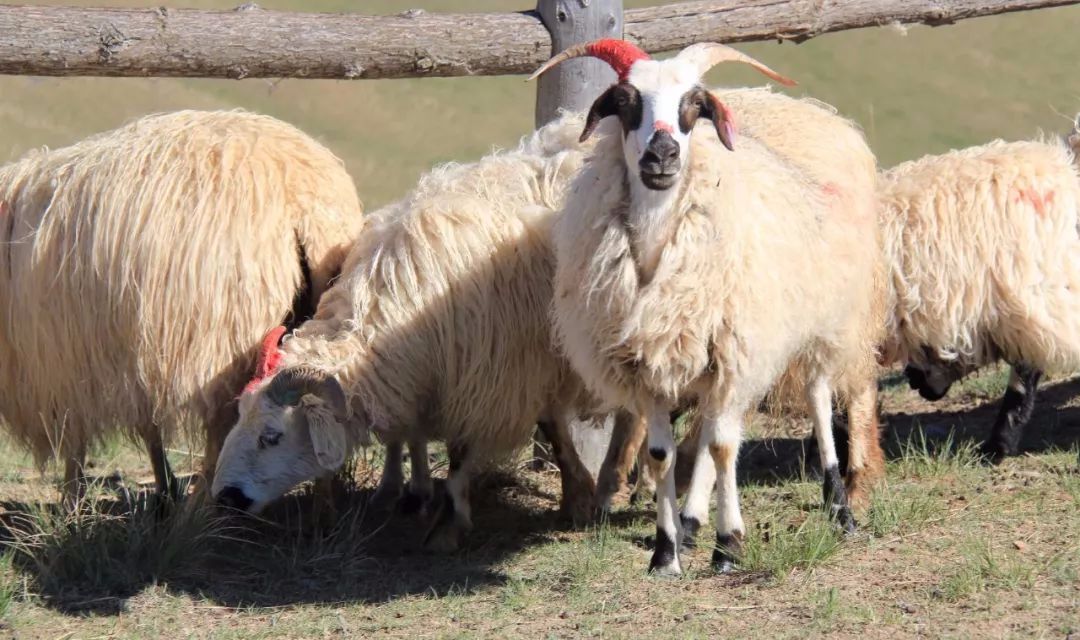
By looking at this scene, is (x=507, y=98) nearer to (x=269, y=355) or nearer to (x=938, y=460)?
(x=938, y=460)

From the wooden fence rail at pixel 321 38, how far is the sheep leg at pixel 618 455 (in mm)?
1805

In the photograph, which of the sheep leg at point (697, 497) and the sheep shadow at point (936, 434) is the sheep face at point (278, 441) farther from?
the sheep shadow at point (936, 434)

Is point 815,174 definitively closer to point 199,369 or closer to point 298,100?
point 199,369

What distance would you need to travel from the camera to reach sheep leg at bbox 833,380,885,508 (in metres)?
6.04

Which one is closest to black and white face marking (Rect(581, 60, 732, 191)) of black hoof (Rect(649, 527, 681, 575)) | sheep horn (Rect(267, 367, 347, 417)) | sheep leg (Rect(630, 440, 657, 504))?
black hoof (Rect(649, 527, 681, 575))

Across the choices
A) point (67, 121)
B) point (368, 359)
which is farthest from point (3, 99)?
point (368, 359)

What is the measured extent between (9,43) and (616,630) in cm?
357

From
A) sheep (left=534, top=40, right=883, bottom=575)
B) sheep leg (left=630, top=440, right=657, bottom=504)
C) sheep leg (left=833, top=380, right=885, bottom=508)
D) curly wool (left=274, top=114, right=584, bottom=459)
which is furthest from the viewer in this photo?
sheep leg (left=630, top=440, right=657, bottom=504)

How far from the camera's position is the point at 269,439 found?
214 inches

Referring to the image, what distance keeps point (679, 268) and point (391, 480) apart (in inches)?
91.7

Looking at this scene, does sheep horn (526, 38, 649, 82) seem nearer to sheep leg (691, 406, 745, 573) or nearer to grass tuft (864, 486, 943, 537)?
sheep leg (691, 406, 745, 573)

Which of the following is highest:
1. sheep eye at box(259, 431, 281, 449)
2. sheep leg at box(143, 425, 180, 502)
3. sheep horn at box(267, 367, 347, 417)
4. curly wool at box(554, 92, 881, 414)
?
curly wool at box(554, 92, 881, 414)

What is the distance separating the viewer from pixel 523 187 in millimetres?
5957

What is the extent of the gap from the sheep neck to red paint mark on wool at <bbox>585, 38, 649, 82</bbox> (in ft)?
1.38
